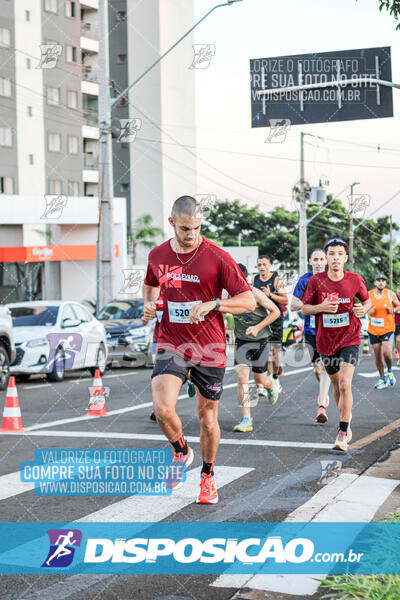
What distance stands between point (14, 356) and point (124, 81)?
51056mm

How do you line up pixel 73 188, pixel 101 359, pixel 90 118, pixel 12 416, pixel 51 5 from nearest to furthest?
pixel 12 416 < pixel 101 359 < pixel 51 5 < pixel 73 188 < pixel 90 118

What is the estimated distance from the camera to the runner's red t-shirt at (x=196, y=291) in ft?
19.0

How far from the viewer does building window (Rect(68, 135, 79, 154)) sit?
49763mm

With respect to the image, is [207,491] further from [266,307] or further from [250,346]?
[250,346]

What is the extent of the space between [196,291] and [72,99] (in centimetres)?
4609

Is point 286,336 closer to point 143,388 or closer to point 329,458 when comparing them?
point 143,388

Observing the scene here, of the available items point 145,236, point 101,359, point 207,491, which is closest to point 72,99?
point 145,236

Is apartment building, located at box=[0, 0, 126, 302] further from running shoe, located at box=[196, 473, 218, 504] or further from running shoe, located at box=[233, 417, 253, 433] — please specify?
running shoe, located at box=[196, 473, 218, 504]

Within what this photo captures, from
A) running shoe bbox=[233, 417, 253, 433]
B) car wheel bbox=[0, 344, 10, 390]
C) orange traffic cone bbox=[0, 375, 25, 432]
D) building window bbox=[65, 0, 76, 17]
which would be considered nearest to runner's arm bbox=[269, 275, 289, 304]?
running shoe bbox=[233, 417, 253, 433]

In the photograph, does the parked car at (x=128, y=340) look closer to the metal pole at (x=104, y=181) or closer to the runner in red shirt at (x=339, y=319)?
the metal pole at (x=104, y=181)

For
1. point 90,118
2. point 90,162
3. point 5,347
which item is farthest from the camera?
point 90,162

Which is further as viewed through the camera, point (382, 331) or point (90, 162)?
point (90, 162)

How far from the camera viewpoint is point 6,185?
4419cm

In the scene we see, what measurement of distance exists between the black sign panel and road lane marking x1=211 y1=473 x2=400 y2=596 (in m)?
7.71
